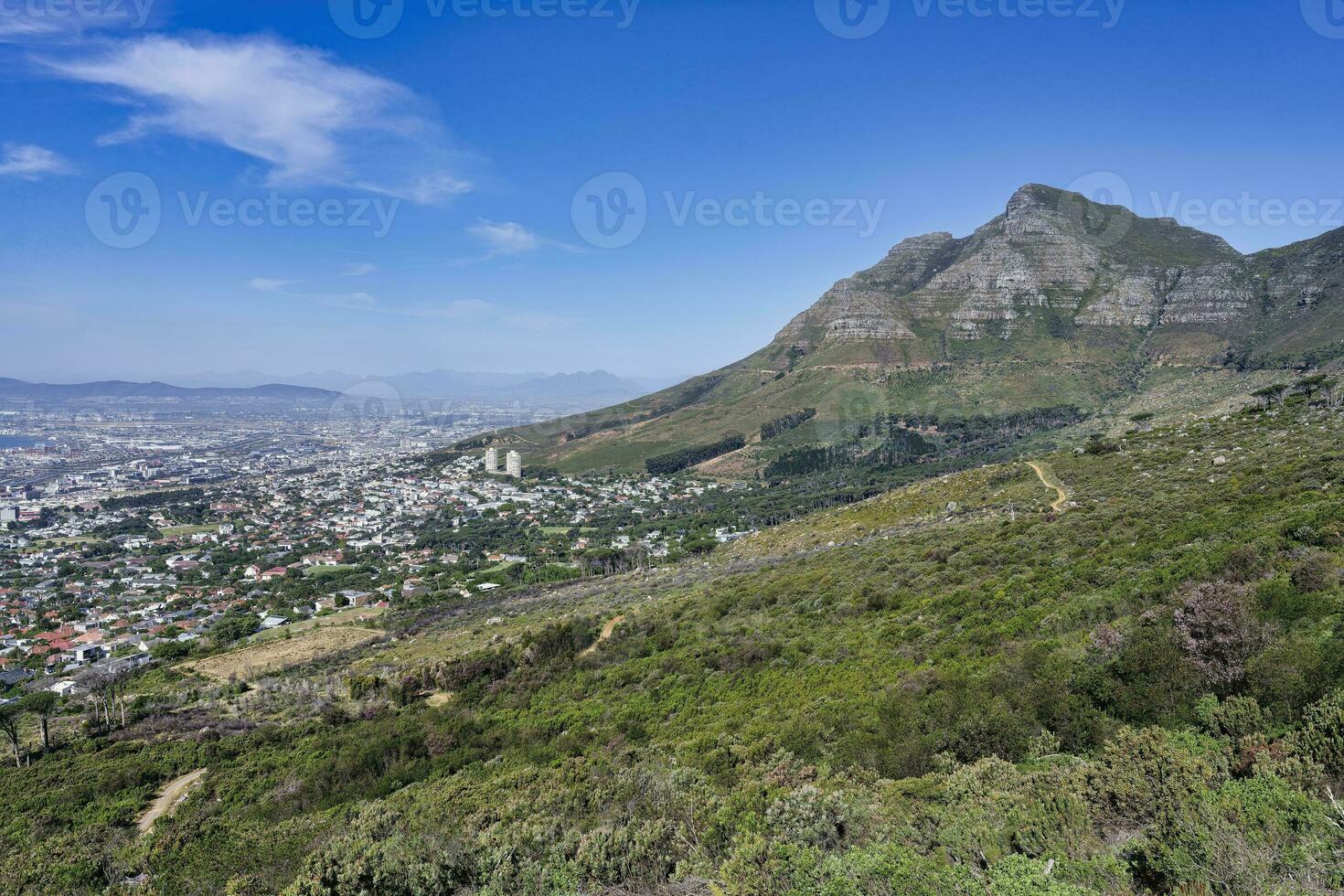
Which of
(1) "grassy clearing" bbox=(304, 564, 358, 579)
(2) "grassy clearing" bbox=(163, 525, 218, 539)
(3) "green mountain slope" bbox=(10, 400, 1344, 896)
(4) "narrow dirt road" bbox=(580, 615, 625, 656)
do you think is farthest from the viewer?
(2) "grassy clearing" bbox=(163, 525, 218, 539)

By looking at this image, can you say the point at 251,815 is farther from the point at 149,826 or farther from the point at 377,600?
the point at 377,600

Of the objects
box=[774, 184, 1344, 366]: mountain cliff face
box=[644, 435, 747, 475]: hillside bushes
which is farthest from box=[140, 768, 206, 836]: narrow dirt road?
box=[774, 184, 1344, 366]: mountain cliff face

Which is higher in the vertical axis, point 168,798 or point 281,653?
point 168,798

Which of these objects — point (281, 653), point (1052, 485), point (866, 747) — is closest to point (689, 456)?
point (1052, 485)

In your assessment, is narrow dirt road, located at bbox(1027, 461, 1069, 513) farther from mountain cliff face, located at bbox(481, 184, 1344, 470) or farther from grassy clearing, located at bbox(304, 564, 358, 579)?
grassy clearing, located at bbox(304, 564, 358, 579)

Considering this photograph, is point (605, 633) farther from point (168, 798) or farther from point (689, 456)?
point (689, 456)

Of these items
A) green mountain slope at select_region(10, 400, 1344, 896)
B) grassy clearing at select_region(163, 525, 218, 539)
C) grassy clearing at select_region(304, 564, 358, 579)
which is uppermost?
green mountain slope at select_region(10, 400, 1344, 896)
